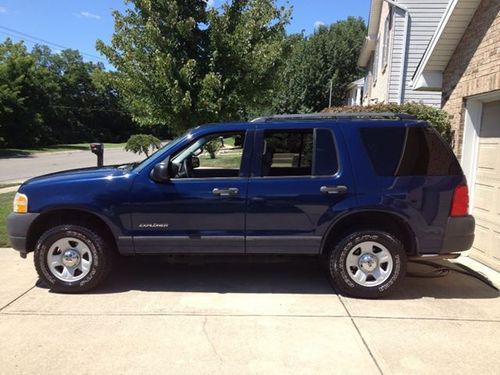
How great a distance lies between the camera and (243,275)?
5855 mm

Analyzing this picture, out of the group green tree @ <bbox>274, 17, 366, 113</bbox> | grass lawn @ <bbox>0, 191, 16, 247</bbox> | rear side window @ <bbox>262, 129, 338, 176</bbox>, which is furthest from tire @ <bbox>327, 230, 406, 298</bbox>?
green tree @ <bbox>274, 17, 366, 113</bbox>

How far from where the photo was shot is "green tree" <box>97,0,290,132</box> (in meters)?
11.2

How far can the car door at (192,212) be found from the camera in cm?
500

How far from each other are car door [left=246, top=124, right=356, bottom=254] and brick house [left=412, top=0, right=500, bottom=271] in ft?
8.78

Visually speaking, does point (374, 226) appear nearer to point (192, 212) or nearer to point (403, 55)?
point (192, 212)

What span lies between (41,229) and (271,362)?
3000 millimetres

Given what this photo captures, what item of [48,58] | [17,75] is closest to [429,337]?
[17,75]

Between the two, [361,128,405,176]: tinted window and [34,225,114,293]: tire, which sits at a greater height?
Result: [361,128,405,176]: tinted window

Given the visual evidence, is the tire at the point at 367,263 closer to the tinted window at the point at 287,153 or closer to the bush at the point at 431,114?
the tinted window at the point at 287,153

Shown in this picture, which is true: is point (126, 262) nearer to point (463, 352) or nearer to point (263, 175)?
point (263, 175)

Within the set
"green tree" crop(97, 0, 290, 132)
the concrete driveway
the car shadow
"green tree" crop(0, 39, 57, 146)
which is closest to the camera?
the concrete driveway

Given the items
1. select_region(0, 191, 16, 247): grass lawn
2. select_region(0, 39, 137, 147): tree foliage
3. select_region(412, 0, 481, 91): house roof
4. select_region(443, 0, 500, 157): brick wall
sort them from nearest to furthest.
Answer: select_region(443, 0, 500, 157): brick wall, select_region(412, 0, 481, 91): house roof, select_region(0, 191, 16, 247): grass lawn, select_region(0, 39, 137, 147): tree foliage

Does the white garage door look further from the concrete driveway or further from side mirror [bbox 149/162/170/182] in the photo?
side mirror [bbox 149/162/170/182]

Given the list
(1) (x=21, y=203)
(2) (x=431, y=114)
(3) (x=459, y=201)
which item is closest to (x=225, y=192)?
(1) (x=21, y=203)
